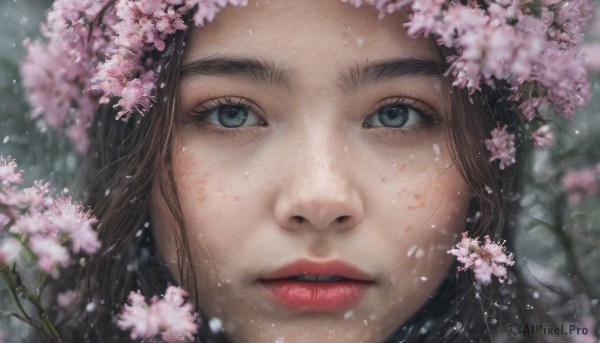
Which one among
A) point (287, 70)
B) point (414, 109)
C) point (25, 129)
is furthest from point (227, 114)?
point (25, 129)

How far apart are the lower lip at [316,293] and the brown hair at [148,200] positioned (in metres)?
0.24

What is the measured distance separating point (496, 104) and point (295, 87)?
1.98 feet

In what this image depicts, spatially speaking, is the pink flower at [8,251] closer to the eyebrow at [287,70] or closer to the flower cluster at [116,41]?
the flower cluster at [116,41]

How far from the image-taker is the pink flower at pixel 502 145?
1992mm

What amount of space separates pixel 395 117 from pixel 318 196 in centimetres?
39

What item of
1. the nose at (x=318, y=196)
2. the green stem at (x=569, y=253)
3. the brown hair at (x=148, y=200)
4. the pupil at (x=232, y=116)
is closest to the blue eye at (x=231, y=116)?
the pupil at (x=232, y=116)

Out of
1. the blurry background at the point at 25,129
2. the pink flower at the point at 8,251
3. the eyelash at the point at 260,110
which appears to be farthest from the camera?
the blurry background at the point at 25,129

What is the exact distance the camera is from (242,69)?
73.5 inches

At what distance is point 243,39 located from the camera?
73.1 inches

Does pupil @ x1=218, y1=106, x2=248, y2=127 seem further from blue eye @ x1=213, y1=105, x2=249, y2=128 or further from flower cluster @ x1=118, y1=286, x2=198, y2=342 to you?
flower cluster @ x1=118, y1=286, x2=198, y2=342

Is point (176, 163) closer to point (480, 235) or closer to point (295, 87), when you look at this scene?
point (295, 87)

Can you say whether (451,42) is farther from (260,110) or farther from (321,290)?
(321,290)

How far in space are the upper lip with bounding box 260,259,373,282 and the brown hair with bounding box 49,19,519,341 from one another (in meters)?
0.26

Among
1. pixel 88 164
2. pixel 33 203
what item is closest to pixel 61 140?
pixel 88 164
